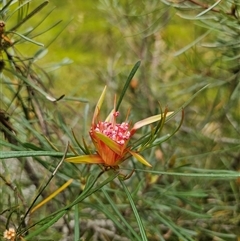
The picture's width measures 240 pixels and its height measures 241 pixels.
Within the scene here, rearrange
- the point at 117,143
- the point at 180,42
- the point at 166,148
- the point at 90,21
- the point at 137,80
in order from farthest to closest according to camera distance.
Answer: the point at 90,21 → the point at 180,42 → the point at 137,80 → the point at 166,148 → the point at 117,143

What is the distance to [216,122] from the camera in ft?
2.52

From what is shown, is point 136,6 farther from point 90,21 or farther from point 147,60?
point 90,21

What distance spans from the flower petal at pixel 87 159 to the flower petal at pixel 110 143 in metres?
0.02

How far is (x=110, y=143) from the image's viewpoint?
0.36 meters

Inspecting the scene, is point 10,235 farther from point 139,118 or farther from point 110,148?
point 139,118

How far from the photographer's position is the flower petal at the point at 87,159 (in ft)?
1.23

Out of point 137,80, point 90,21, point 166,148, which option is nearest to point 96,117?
point 166,148

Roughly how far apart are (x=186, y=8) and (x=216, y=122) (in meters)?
0.29

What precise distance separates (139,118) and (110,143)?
0.40 metres

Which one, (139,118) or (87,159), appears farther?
(139,118)

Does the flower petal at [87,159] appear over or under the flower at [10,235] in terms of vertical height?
over

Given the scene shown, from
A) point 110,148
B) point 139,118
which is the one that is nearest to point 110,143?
point 110,148

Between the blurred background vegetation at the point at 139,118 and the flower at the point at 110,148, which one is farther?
the blurred background vegetation at the point at 139,118

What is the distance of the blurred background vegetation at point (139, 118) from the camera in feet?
1.55
